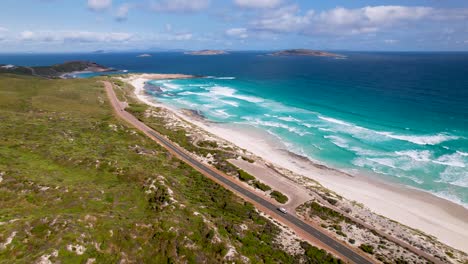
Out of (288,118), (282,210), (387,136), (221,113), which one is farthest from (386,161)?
(221,113)

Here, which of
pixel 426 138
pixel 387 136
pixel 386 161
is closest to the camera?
pixel 386 161

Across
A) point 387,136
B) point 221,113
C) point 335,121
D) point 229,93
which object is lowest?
point 387,136

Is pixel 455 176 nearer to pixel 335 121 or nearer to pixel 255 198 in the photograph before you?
pixel 335 121

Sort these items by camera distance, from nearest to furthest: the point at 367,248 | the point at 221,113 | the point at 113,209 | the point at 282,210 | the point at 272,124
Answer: the point at 367,248, the point at 113,209, the point at 282,210, the point at 272,124, the point at 221,113

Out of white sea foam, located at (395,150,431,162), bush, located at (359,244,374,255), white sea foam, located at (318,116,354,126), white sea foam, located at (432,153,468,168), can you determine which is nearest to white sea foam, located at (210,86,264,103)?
white sea foam, located at (318,116,354,126)

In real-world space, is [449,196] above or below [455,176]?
below

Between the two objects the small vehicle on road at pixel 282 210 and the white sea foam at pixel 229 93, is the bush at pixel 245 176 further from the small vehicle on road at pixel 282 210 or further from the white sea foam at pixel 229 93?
the white sea foam at pixel 229 93

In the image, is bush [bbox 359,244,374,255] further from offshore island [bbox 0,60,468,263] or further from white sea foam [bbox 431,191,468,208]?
white sea foam [bbox 431,191,468,208]
